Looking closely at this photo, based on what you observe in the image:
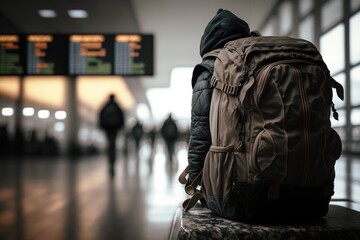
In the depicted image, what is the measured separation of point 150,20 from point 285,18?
Answer: 994 mm

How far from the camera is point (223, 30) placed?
142 centimetres

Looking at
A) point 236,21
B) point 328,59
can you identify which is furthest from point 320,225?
point 328,59

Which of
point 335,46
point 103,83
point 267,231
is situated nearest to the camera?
point 267,231

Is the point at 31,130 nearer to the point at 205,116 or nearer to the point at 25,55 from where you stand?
the point at 25,55

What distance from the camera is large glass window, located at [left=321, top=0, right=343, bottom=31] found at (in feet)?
8.05

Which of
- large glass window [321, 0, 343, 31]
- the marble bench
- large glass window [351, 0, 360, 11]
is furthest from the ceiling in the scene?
the marble bench

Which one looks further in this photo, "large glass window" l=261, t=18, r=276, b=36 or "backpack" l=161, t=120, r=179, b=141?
"backpack" l=161, t=120, r=179, b=141

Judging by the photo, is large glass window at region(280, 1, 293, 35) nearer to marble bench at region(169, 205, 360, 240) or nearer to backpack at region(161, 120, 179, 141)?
backpack at region(161, 120, 179, 141)

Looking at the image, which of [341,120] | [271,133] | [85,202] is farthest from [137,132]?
[271,133]

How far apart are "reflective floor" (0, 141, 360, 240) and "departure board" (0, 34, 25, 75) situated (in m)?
0.83

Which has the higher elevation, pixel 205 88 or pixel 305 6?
pixel 305 6

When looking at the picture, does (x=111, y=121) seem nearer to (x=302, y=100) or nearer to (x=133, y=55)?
(x=133, y=55)

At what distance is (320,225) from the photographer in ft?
3.89

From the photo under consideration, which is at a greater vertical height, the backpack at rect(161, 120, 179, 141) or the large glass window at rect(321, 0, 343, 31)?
the large glass window at rect(321, 0, 343, 31)
